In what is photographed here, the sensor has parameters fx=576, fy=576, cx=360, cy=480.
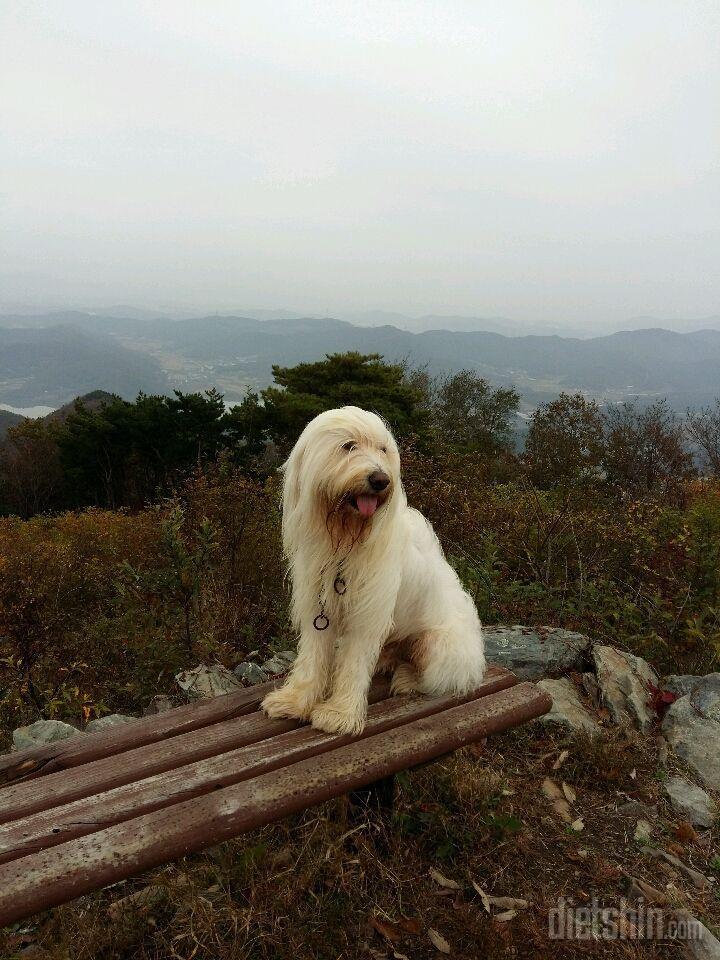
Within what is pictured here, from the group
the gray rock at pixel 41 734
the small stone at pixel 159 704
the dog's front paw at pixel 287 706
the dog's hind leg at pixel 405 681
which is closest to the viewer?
the dog's front paw at pixel 287 706

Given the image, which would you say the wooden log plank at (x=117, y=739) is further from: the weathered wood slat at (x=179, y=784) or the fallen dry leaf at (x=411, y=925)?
the fallen dry leaf at (x=411, y=925)

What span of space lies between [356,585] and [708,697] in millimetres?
2714

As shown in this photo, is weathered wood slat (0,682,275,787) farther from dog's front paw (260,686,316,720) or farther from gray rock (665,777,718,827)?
gray rock (665,777,718,827)

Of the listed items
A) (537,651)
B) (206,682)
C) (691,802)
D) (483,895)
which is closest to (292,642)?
(206,682)

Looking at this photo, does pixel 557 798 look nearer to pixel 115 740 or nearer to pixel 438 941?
pixel 438 941

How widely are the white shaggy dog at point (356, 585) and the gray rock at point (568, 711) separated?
0.94 m

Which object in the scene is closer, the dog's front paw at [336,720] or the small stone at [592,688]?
the dog's front paw at [336,720]

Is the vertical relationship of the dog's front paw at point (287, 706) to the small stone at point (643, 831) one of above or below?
above

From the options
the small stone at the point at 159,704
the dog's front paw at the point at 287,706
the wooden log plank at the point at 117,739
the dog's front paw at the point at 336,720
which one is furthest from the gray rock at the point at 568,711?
the small stone at the point at 159,704

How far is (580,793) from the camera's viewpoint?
3.28 meters

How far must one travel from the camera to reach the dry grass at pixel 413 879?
228 centimetres

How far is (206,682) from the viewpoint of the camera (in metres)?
3.94

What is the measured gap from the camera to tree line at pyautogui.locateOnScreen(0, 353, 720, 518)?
25297 millimetres

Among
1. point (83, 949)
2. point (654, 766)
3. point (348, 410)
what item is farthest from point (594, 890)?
point (348, 410)
